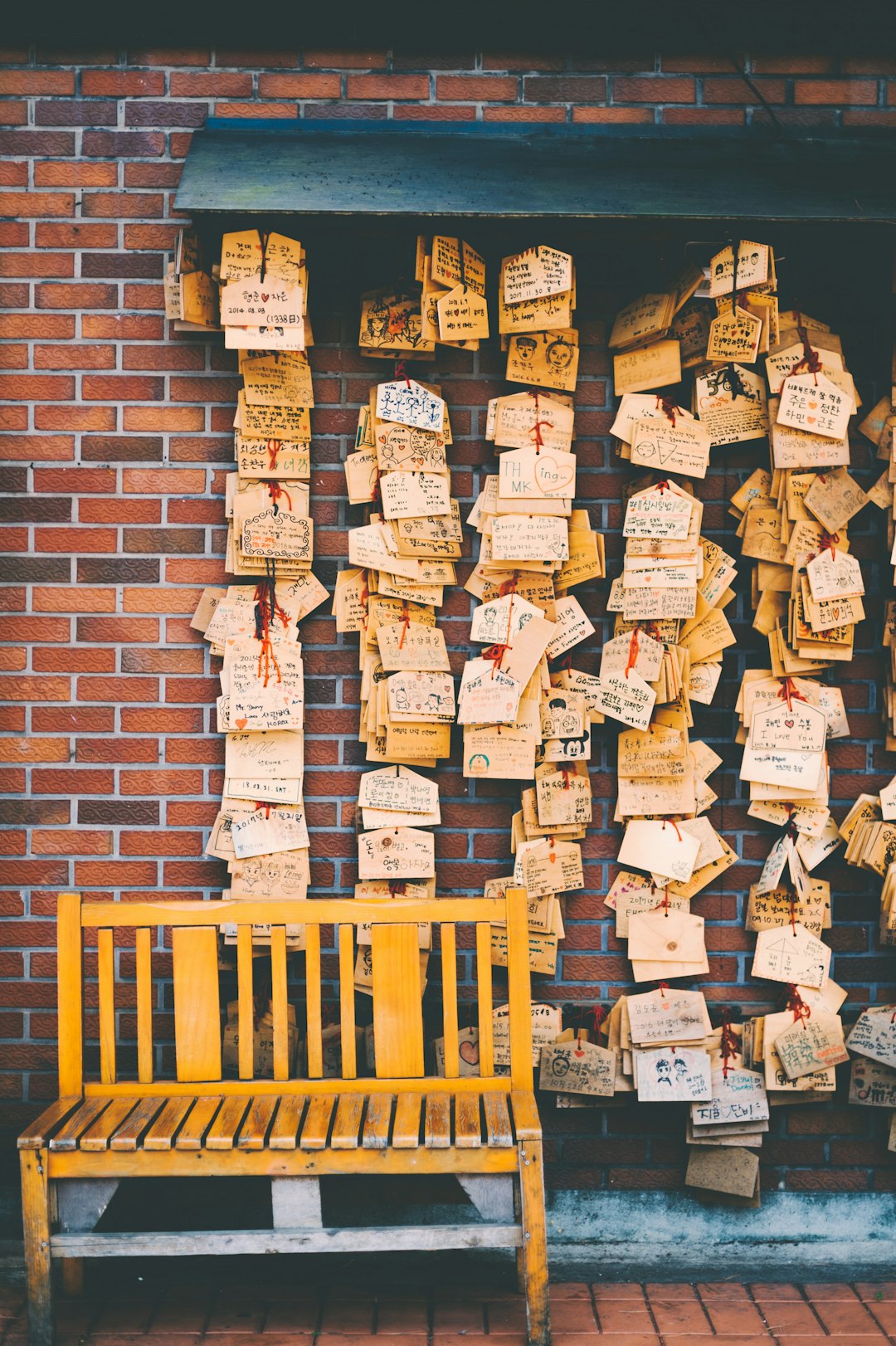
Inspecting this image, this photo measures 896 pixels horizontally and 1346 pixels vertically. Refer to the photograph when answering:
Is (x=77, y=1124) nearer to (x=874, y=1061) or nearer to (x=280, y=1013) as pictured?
(x=280, y=1013)

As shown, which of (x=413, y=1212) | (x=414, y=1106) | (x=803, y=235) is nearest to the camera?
(x=414, y=1106)

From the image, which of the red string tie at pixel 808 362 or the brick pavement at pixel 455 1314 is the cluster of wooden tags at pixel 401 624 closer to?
the brick pavement at pixel 455 1314

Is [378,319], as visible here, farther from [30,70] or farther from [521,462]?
[30,70]

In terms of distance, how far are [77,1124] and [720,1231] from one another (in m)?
1.77

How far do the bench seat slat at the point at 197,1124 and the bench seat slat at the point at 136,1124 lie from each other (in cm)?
9

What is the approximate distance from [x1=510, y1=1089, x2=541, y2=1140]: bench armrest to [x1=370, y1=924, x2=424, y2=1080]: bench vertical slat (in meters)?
0.26

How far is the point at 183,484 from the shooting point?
2945mm

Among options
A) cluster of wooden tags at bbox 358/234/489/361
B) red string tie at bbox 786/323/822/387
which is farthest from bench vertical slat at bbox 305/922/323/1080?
→ red string tie at bbox 786/323/822/387

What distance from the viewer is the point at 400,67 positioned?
2.91 m

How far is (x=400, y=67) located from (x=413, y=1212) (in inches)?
124

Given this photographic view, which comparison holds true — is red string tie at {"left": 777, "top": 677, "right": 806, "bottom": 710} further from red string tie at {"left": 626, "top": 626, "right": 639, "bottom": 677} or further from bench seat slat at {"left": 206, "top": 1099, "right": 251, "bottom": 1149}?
bench seat slat at {"left": 206, "top": 1099, "right": 251, "bottom": 1149}

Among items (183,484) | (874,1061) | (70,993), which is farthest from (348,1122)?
(183,484)

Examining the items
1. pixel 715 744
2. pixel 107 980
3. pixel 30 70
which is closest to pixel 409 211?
pixel 30 70

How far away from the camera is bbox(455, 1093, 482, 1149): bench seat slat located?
2.33 metres
